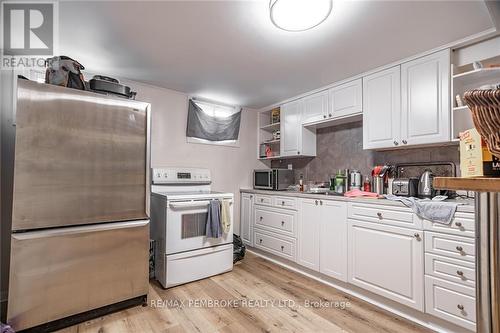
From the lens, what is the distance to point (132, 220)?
7.04 ft

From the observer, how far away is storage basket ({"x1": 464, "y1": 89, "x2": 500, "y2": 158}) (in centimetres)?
45

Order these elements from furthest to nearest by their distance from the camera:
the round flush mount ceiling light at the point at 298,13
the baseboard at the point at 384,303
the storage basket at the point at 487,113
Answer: the baseboard at the point at 384,303 → the round flush mount ceiling light at the point at 298,13 → the storage basket at the point at 487,113

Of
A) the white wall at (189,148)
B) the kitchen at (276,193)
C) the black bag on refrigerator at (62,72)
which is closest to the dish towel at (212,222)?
the kitchen at (276,193)

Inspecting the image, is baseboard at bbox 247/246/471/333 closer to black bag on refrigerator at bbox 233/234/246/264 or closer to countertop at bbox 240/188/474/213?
black bag on refrigerator at bbox 233/234/246/264

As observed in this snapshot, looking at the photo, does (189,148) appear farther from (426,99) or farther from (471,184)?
(471,184)

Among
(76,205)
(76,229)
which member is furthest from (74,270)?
(76,205)

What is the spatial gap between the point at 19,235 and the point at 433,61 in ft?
11.4

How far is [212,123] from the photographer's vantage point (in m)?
3.62

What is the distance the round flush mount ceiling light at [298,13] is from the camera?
1.47 m

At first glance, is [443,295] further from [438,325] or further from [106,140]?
[106,140]

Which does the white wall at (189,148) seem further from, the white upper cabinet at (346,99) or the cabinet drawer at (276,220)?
the white upper cabinet at (346,99)

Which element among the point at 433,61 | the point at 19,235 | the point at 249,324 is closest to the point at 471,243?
the point at 433,61

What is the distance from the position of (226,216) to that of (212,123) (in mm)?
1461

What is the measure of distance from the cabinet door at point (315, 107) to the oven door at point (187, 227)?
5.56ft
